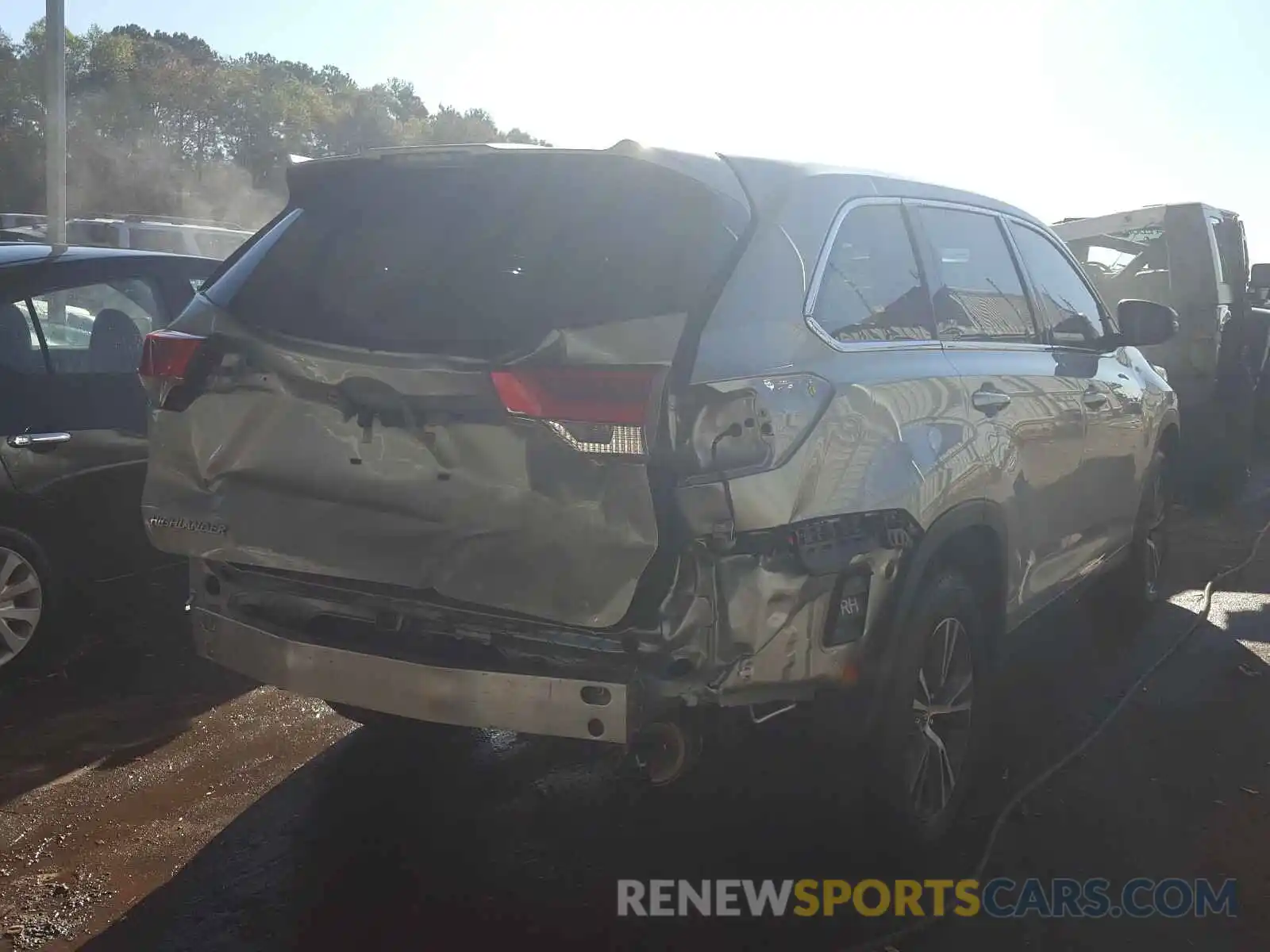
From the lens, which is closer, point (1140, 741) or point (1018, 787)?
point (1018, 787)

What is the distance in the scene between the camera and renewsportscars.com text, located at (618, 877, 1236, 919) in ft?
11.3

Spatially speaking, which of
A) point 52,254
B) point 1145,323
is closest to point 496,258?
point 52,254

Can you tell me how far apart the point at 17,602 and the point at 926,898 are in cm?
363

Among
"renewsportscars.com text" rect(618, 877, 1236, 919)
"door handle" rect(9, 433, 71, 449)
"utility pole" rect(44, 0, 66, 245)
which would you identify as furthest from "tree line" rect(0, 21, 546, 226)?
"renewsportscars.com text" rect(618, 877, 1236, 919)

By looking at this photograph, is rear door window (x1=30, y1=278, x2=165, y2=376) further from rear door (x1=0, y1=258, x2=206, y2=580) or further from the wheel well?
the wheel well

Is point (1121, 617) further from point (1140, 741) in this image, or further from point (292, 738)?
point (292, 738)

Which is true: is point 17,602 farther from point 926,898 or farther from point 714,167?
point 926,898

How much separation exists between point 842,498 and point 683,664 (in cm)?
59

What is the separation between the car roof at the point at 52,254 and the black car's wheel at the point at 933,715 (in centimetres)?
377

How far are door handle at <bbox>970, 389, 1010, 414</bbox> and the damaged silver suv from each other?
0.02 meters

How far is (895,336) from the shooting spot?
3.59 m

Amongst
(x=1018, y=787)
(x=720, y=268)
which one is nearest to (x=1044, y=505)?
(x=1018, y=787)

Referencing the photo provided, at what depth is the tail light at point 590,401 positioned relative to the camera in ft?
8.98

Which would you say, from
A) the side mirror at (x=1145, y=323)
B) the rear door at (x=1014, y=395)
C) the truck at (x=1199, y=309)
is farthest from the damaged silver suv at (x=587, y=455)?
the truck at (x=1199, y=309)
